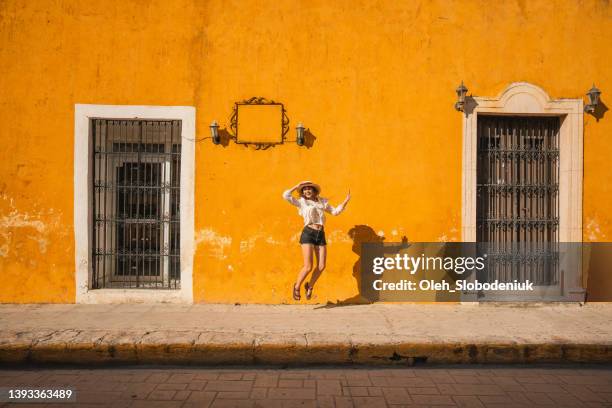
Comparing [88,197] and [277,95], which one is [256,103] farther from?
[88,197]

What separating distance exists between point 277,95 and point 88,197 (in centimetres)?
285

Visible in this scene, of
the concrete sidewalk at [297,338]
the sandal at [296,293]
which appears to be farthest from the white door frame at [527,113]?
the sandal at [296,293]

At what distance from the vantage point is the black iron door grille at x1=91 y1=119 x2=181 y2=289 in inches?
231

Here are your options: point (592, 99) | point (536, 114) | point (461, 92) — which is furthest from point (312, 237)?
point (592, 99)

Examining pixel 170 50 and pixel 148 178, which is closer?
pixel 170 50

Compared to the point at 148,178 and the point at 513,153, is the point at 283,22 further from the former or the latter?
the point at 513,153

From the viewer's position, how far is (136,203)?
6.03 meters

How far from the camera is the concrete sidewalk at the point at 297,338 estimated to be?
396 cm

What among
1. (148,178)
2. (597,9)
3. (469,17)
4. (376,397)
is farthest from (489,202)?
(148,178)

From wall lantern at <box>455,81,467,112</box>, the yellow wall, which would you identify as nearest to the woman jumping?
the yellow wall

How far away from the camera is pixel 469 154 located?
5734 mm

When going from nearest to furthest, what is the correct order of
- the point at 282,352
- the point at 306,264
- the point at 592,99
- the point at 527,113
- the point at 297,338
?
the point at 282,352 → the point at 297,338 → the point at 306,264 → the point at 592,99 → the point at 527,113

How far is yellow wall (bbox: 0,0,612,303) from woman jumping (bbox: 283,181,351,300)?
1.29ft

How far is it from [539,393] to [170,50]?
556 cm
